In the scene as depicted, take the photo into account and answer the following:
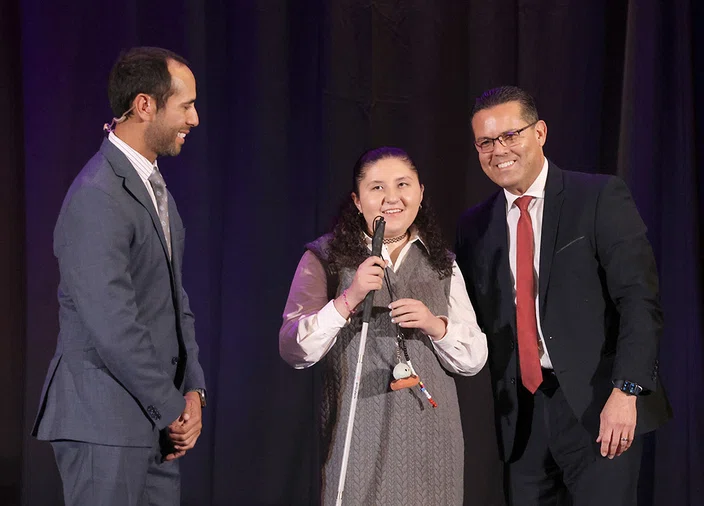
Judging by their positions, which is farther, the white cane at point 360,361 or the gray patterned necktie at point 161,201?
the gray patterned necktie at point 161,201

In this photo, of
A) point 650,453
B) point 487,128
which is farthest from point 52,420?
point 650,453

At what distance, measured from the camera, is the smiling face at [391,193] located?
2.29 meters

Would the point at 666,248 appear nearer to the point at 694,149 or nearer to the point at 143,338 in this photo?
the point at 694,149

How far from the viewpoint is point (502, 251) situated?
8.47 feet

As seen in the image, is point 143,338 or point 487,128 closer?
point 143,338

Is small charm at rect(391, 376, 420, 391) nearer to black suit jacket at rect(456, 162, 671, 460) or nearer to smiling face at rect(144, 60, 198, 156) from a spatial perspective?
black suit jacket at rect(456, 162, 671, 460)

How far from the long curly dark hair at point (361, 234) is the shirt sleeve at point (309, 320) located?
7 cm

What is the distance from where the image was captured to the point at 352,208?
2385 mm

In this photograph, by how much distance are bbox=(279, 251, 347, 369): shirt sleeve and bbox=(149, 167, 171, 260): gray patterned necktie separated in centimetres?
38

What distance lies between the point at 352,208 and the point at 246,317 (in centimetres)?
139

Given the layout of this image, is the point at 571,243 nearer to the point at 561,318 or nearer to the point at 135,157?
the point at 561,318

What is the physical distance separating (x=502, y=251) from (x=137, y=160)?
3.81ft

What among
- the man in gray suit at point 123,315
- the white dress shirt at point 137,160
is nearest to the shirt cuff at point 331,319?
the man in gray suit at point 123,315

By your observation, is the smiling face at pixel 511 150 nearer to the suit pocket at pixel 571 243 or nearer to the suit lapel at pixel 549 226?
the suit lapel at pixel 549 226
